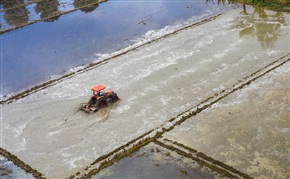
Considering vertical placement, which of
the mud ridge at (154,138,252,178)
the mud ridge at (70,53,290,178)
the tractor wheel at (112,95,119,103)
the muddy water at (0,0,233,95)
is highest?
the muddy water at (0,0,233,95)

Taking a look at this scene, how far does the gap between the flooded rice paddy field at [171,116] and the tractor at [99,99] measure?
21 cm

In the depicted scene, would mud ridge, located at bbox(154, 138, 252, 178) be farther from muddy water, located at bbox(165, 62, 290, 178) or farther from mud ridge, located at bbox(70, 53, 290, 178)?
muddy water, located at bbox(165, 62, 290, 178)

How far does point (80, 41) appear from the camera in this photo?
62.9ft

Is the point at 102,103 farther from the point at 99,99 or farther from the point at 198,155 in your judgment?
the point at 198,155

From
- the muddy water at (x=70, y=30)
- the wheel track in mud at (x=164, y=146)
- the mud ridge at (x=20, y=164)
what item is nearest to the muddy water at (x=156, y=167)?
the wheel track in mud at (x=164, y=146)

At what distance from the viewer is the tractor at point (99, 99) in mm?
12297

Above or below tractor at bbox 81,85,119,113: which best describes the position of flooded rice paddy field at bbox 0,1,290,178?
below

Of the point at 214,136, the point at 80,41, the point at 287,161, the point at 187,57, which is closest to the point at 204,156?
the point at 214,136

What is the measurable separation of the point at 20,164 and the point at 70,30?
39.2 ft

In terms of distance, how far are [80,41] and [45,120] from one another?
7.73 meters

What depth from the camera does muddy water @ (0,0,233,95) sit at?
658 inches

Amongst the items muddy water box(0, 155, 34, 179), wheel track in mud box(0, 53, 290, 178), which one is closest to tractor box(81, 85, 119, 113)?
wheel track in mud box(0, 53, 290, 178)

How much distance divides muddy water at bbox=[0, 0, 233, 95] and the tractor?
152 inches

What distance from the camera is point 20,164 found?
10523 mm
